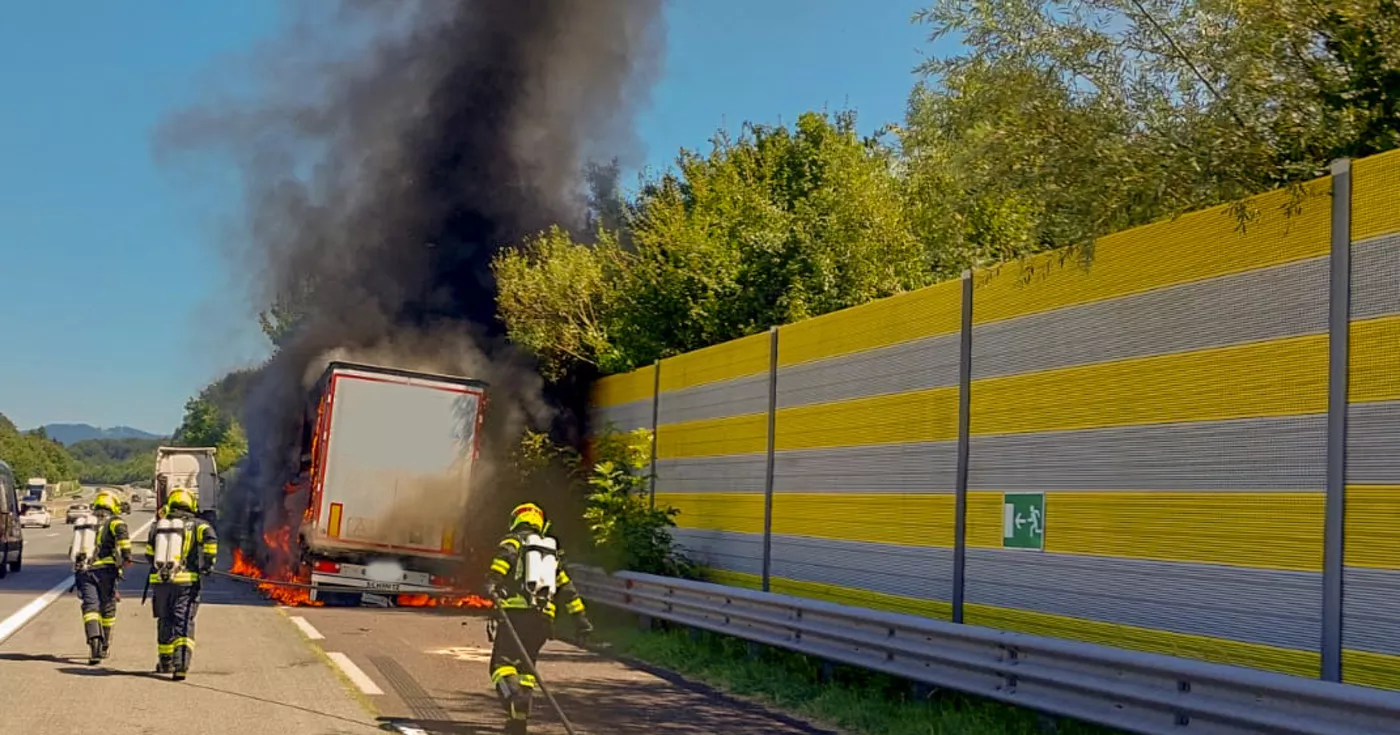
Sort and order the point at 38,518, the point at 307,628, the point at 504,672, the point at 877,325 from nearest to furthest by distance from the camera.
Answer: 1. the point at 504,672
2. the point at 877,325
3. the point at 307,628
4. the point at 38,518

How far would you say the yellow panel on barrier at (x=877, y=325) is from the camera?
1188 centimetres

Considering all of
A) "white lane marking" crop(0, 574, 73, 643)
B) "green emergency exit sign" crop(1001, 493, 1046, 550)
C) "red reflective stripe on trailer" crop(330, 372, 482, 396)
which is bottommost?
"white lane marking" crop(0, 574, 73, 643)

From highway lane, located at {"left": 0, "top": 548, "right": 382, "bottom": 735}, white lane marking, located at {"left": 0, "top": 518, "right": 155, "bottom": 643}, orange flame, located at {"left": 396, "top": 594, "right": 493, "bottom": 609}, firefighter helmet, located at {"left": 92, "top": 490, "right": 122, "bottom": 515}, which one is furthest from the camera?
orange flame, located at {"left": 396, "top": 594, "right": 493, "bottom": 609}

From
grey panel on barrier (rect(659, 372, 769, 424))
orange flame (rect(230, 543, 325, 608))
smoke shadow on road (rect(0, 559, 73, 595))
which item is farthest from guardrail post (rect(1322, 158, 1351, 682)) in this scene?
smoke shadow on road (rect(0, 559, 73, 595))

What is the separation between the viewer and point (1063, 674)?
8.53 metres

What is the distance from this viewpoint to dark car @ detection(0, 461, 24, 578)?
1031 inches

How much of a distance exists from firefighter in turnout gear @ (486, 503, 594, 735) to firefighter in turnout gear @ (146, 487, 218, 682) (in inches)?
150

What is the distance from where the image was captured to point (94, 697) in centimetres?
1091

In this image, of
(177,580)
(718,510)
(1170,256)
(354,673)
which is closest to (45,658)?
Result: (177,580)

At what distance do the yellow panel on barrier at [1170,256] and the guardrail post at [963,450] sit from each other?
230mm

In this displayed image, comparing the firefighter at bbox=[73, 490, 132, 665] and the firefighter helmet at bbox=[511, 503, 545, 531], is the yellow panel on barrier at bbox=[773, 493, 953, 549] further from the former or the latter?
the firefighter at bbox=[73, 490, 132, 665]

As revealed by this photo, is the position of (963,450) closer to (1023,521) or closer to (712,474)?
(1023,521)

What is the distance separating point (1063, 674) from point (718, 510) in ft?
26.9

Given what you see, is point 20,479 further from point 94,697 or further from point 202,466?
point 94,697
